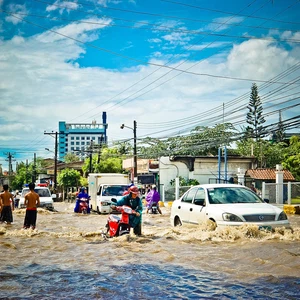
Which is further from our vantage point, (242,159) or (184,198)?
(242,159)

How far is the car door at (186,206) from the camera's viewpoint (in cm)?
1323

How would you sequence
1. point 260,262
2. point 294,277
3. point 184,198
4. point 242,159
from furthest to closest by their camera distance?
1. point 242,159
2. point 184,198
3. point 260,262
4. point 294,277

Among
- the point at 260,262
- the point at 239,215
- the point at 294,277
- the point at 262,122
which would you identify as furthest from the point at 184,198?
the point at 262,122

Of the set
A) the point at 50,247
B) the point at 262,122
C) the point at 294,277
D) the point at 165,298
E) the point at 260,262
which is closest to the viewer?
the point at 165,298

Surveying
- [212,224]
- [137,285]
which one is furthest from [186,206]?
[137,285]

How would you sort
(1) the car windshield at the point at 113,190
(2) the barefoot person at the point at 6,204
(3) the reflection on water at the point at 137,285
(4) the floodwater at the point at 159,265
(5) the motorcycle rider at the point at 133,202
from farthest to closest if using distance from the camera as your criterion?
(1) the car windshield at the point at 113,190 < (2) the barefoot person at the point at 6,204 < (5) the motorcycle rider at the point at 133,202 < (4) the floodwater at the point at 159,265 < (3) the reflection on water at the point at 137,285

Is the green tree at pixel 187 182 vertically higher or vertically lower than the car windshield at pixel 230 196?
higher

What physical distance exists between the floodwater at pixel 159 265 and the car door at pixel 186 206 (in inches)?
13.7

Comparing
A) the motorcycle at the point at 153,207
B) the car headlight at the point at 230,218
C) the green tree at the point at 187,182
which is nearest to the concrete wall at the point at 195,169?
the green tree at the point at 187,182

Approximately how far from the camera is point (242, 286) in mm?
7008

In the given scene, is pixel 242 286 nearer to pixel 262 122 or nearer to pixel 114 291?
pixel 114 291

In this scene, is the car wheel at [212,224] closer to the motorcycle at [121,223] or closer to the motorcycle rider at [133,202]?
the motorcycle rider at [133,202]

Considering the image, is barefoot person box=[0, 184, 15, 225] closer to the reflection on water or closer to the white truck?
the white truck

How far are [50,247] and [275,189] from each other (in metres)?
20.9
